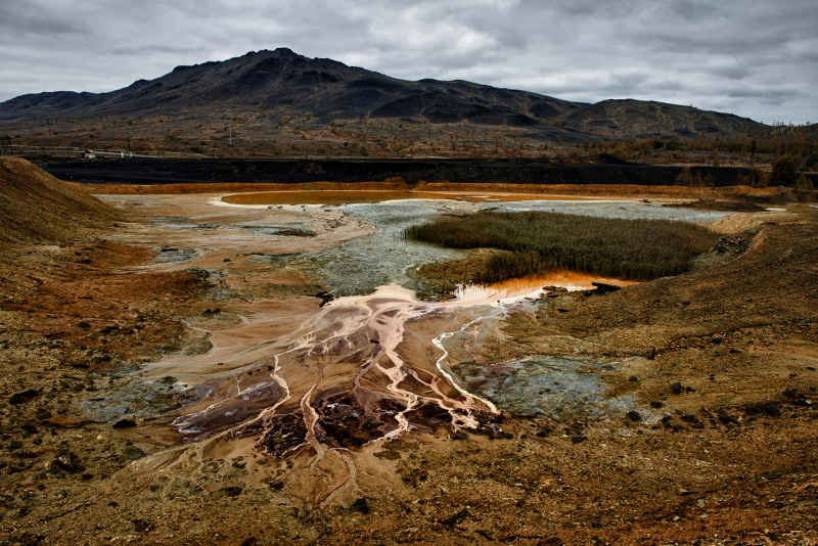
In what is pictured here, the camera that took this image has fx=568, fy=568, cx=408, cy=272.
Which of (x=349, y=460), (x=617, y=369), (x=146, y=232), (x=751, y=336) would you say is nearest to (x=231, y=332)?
(x=349, y=460)

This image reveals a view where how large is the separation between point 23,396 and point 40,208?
19.8 metres

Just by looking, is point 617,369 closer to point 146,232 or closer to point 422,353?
point 422,353

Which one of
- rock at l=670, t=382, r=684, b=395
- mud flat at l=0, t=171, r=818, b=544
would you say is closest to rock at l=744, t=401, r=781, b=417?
mud flat at l=0, t=171, r=818, b=544

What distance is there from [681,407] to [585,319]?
237 inches

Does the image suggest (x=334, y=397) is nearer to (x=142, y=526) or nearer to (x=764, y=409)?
(x=142, y=526)

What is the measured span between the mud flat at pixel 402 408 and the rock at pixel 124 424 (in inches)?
2.8

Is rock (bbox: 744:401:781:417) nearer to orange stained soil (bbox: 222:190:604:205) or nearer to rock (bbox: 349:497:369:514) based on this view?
rock (bbox: 349:497:369:514)

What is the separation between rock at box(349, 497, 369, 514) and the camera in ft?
24.9

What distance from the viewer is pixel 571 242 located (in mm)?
27859

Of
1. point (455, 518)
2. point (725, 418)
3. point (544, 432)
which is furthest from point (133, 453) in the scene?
point (725, 418)

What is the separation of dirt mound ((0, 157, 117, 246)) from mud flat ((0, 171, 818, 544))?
2.68 metres

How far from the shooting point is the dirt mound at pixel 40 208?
22219 mm

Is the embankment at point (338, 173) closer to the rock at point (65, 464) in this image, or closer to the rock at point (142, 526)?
the rock at point (65, 464)

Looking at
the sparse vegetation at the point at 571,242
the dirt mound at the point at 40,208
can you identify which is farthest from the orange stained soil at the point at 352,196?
the dirt mound at the point at 40,208
